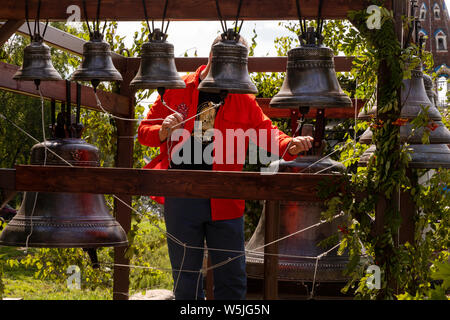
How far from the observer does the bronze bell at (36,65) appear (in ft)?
13.7

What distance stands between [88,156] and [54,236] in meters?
0.52

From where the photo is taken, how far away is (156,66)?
3.81 meters

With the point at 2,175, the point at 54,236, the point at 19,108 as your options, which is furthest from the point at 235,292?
the point at 19,108

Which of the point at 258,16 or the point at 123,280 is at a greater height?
the point at 258,16

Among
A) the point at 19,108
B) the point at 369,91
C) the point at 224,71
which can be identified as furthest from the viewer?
the point at 19,108

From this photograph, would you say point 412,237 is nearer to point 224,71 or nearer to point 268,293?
point 268,293

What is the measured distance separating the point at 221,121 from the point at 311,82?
2.77 feet

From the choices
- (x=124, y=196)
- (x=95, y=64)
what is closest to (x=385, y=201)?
(x=95, y=64)

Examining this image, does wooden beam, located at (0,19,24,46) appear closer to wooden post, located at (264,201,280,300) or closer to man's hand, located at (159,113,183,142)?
man's hand, located at (159,113,183,142)

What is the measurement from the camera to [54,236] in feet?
14.0

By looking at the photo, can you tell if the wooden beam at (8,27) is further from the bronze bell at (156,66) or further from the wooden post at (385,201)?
the wooden post at (385,201)
